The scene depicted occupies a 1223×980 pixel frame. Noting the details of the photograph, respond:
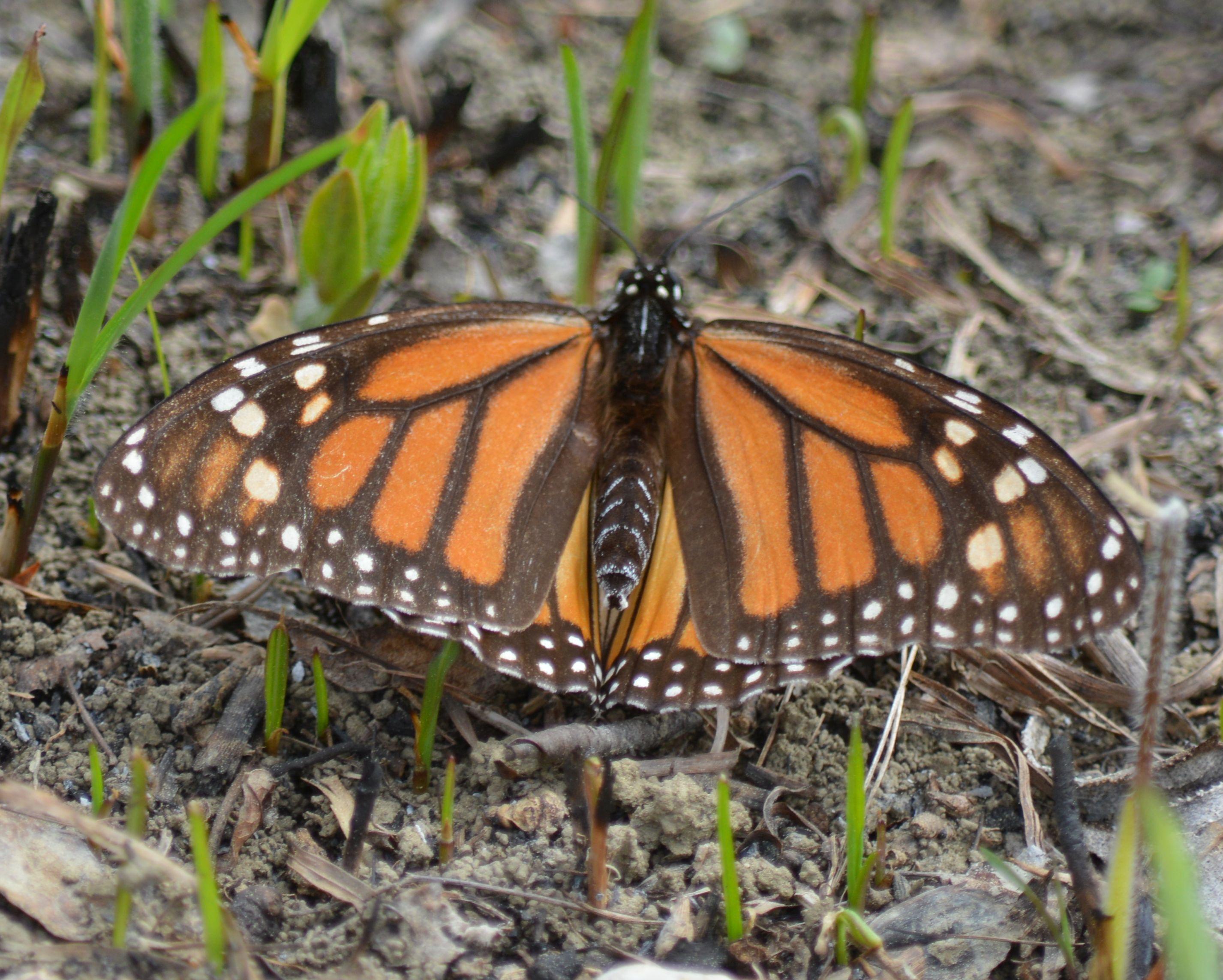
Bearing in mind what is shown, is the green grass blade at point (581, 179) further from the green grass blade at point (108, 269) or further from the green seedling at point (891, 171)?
the green grass blade at point (108, 269)

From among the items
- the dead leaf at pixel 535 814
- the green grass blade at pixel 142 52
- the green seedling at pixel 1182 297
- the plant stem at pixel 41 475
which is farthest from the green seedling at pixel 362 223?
the green seedling at pixel 1182 297

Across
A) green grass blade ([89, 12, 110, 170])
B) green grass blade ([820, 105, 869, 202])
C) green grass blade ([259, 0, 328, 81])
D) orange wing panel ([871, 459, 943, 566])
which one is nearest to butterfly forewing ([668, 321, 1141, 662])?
orange wing panel ([871, 459, 943, 566])

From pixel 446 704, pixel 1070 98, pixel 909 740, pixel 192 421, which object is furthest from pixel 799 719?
pixel 1070 98

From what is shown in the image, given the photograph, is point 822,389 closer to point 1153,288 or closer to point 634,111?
point 634,111

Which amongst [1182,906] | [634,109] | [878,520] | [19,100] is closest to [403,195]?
[634,109]

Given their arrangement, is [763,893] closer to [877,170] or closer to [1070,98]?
[877,170]
